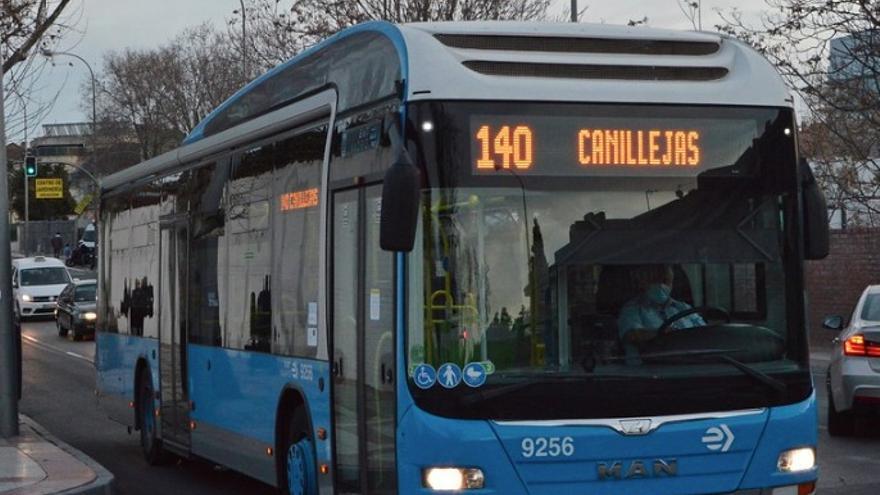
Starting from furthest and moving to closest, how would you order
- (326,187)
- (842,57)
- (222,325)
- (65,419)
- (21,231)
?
(21,231) → (842,57) → (65,419) → (222,325) → (326,187)

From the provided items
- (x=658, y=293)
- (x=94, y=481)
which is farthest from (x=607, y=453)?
(x=94, y=481)

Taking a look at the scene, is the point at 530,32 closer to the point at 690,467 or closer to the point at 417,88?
the point at 417,88

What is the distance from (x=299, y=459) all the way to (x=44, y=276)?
42771mm

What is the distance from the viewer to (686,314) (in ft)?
26.9

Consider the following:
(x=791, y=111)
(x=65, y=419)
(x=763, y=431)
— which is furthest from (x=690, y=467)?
(x=65, y=419)

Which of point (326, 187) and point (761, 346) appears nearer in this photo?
point (761, 346)

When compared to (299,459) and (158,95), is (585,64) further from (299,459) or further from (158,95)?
(158,95)

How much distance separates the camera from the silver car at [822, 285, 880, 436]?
49.4ft

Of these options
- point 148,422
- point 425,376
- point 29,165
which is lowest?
point 148,422

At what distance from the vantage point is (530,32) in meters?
8.45

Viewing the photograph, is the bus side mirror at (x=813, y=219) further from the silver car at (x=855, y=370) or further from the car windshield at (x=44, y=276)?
the car windshield at (x=44, y=276)

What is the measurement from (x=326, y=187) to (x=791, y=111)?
275 centimetres

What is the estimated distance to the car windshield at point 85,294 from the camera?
4169 centimetres

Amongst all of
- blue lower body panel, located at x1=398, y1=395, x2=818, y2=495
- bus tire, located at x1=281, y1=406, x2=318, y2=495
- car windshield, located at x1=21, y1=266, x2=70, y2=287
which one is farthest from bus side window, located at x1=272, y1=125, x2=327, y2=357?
car windshield, located at x1=21, y1=266, x2=70, y2=287
